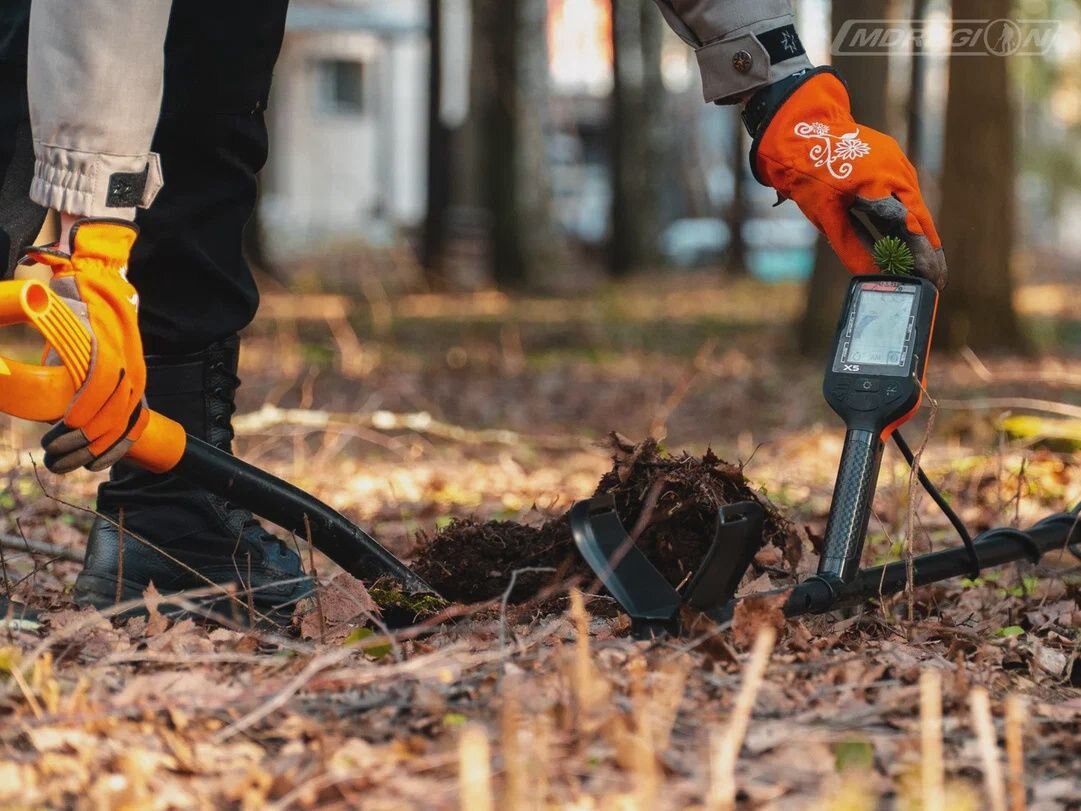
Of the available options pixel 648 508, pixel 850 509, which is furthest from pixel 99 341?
pixel 850 509

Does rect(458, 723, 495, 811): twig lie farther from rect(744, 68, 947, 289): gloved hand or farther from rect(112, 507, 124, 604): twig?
rect(744, 68, 947, 289): gloved hand

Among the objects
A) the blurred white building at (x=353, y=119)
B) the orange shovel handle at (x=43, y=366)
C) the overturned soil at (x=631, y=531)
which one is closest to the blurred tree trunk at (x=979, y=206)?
the overturned soil at (x=631, y=531)

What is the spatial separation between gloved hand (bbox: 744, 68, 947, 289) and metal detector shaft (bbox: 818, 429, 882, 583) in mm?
380

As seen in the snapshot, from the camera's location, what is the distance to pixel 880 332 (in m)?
2.62

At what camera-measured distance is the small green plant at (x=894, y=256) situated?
2.62 meters

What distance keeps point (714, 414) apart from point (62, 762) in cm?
548

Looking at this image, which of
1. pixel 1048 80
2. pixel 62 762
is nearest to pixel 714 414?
pixel 62 762

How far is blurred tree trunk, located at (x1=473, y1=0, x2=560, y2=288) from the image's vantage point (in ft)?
51.0

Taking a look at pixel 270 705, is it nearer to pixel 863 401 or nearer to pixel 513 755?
pixel 513 755

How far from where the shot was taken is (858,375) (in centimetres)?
259

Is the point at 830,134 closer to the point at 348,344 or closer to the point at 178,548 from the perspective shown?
the point at 178,548

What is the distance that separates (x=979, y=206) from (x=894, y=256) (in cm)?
674

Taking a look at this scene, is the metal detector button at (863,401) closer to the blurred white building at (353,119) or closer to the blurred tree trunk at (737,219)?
the blurred tree trunk at (737,219)

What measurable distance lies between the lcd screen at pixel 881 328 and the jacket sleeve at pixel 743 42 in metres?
0.45
